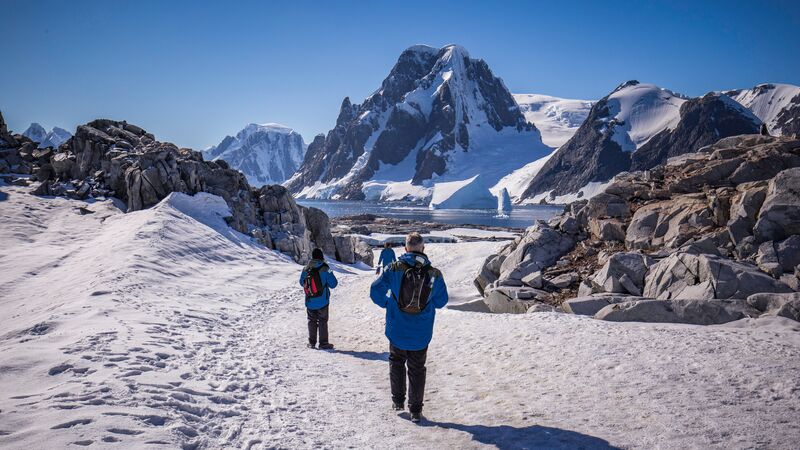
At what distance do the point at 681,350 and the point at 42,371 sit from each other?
9.02 m

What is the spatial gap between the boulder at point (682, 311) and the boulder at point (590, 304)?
0.86m

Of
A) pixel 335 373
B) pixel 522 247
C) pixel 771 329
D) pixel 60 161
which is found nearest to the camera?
pixel 335 373

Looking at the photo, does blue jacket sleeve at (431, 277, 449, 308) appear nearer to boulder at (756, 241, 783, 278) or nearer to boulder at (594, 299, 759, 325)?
boulder at (594, 299, 759, 325)

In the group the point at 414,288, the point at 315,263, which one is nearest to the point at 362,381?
the point at 414,288

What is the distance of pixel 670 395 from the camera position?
550 centimetres

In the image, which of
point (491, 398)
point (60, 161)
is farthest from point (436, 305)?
point (60, 161)

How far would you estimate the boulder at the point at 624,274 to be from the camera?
11711 mm

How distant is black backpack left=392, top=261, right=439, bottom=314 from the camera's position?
5.41 m

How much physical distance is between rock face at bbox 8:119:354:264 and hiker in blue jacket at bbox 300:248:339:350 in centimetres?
1733

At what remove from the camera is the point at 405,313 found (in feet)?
18.1

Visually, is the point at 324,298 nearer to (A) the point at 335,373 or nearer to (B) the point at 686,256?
(A) the point at 335,373

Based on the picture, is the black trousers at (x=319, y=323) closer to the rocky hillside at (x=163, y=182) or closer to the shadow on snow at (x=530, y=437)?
the shadow on snow at (x=530, y=437)

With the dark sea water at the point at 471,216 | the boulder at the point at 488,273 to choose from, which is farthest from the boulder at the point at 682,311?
the dark sea water at the point at 471,216

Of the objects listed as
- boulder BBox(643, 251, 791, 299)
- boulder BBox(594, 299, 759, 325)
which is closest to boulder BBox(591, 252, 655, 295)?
boulder BBox(643, 251, 791, 299)
